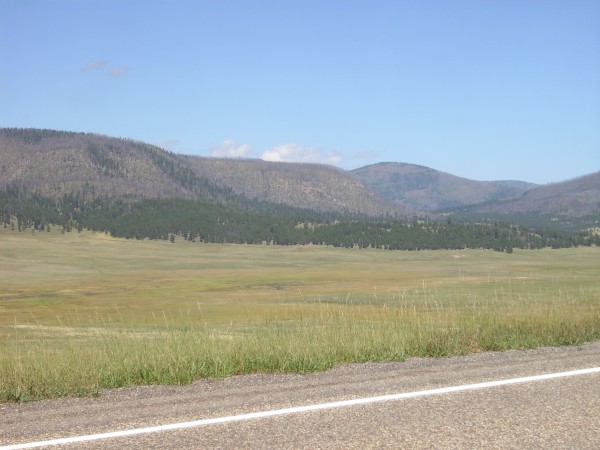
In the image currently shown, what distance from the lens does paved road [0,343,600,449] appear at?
24.4ft

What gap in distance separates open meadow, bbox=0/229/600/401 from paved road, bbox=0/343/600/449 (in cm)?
99

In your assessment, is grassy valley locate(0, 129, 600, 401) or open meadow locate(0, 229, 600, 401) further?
grassy valley locate(0, 129, 600, 401)

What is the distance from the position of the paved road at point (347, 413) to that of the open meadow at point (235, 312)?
3.23 feet

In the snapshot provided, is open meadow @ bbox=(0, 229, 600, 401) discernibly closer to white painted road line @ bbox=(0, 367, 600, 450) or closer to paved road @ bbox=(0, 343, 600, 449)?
paved road @ bbox=(0, 343, 600, 449)

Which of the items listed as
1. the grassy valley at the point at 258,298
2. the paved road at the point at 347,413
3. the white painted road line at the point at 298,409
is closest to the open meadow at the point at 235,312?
the grassy valley at the point at 258,298

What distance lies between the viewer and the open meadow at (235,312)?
1160 centimetres

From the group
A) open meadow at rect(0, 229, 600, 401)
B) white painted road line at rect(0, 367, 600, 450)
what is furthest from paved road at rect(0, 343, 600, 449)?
open meadow at rect(0, 229, 600, 401)

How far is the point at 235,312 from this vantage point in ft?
158

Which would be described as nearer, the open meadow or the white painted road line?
the white painted road line

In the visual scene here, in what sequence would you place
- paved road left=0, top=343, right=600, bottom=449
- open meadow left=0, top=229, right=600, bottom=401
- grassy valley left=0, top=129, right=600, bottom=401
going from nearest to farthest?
paved road left=0, top=343, right=600, bottom=449, open meadow left=0, top=229, right=600, bottom=401, grassy valley left=0, top=129, right=600, bottom=401

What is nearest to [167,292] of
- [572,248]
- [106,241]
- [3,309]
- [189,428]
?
[3,309]

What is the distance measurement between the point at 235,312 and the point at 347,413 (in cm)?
4013

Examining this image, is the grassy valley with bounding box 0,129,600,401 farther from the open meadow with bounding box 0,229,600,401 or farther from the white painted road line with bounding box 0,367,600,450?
the white painted road line with bounding box 0,367,600,450

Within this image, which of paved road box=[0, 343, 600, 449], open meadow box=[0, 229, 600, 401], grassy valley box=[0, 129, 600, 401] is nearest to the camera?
paved road box=[0, 343, 600, 449]
